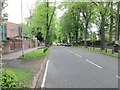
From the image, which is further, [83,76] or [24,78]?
[83,76]

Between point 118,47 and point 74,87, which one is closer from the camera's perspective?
point 74,87

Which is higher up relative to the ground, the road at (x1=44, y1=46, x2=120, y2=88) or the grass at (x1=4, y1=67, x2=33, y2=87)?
the grass at (x1=4, y1=67, x2=33, y2=87)

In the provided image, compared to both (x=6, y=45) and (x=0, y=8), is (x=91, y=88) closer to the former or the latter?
(x=0, y=8)

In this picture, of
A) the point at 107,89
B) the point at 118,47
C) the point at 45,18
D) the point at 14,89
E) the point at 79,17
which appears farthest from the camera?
the point at 79,17

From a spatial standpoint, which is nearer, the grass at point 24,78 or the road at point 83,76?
the grass at point 24,78

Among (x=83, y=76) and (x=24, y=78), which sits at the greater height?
(x=24, y=78)

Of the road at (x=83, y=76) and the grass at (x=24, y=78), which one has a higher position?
the grass at (x=24, y=78)

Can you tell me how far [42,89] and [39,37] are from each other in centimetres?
10380

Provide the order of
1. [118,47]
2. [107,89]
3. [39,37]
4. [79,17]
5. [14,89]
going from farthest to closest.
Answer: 1. [39,37]
2. [79,17]
3. [118,47]
4. [107,89]
5. [14,89]

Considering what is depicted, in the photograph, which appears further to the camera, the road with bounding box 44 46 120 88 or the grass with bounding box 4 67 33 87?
the road with bounding box 44 46 120 88

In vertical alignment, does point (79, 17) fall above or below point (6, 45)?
above

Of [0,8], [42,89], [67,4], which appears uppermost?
[67,4]

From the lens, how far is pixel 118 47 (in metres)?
43.0

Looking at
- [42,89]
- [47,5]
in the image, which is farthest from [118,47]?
[42,89]
